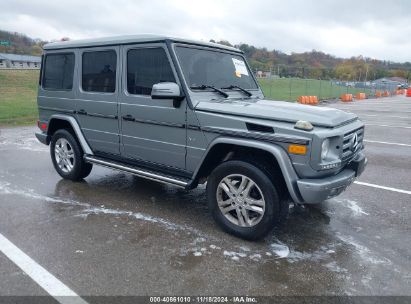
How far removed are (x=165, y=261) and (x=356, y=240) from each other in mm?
2142

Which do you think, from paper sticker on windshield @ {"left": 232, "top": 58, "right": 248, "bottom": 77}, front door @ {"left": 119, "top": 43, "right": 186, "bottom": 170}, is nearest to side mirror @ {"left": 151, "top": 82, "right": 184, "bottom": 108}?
front door @ {"left": 119, "top": 43, "right": 186, "bottom": 170}

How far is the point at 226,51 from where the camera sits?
5.30 metres

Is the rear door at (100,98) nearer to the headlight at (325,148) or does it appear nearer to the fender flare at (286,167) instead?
the fender flare at (286,167)

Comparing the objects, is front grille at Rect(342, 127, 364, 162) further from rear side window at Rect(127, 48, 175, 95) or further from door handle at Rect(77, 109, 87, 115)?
door handle at Rect(77, 109, 87, 115)

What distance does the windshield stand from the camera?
15.0 ft

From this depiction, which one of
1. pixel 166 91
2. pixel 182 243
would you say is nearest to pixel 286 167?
pixel 182 243

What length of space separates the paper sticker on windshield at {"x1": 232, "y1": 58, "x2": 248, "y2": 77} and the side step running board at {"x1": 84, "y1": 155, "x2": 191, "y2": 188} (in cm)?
178

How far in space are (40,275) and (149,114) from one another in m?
2.24

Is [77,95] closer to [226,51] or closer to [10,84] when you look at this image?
[226,51]

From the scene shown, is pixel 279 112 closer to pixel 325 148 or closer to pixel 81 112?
pixel 325 148

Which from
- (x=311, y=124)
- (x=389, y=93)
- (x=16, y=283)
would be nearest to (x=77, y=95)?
(x=16, y=283)

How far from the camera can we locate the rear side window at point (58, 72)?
229 inches

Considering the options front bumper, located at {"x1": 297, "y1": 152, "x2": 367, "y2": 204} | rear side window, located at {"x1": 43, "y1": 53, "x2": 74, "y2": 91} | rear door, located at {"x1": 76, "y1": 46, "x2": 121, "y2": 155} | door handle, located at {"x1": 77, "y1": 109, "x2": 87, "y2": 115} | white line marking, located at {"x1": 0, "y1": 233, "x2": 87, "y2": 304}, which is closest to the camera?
white line marking, located at {"x1": 0, "y1": 233, "x2": 87, "y2": 304}

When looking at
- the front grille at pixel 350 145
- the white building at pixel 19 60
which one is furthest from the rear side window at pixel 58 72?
the white building at pixel 19 60
